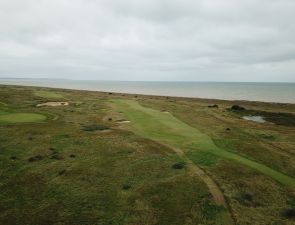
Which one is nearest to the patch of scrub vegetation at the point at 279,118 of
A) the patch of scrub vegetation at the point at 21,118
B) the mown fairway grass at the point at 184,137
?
the mown fairway grass at the point at 184,137

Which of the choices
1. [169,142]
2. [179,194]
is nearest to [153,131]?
[169,142]

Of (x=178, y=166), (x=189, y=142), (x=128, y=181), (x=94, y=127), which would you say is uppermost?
(x=189, y=142)

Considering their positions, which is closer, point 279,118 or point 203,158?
point 203,158

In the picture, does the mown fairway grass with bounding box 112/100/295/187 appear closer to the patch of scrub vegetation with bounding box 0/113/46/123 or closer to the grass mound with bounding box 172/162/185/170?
the grass mound with bounding box 172/162/185/170

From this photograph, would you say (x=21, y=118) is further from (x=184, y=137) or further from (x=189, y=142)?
(x=189, y=142)

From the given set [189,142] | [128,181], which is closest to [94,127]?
[189,142]

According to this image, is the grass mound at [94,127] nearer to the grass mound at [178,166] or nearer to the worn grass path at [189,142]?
the worn grass path at [189,142]

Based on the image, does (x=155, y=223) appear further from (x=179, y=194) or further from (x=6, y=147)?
(x=6, y=147)

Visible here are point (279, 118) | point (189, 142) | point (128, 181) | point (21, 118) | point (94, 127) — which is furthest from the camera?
point (279, 118)
